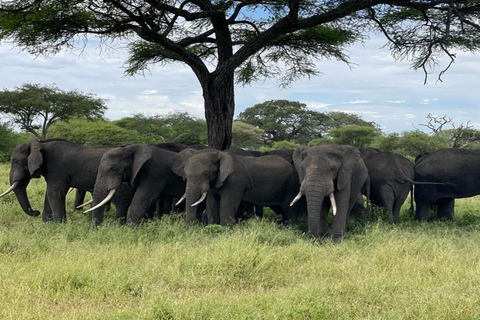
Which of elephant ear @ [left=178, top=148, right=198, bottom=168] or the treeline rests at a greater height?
elephant ear @ [left=178, top=148, right=198, bottom=168]

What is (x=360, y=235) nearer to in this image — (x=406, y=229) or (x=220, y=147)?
(x=406, y=229)

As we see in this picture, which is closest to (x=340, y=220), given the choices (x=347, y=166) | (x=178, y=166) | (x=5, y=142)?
Answer: (x=347, y=166)

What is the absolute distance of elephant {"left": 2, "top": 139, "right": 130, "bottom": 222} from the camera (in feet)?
32.2

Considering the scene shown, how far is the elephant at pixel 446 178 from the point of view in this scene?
35.5 ft

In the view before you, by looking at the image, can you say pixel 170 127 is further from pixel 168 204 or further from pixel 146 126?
pixel 168 204

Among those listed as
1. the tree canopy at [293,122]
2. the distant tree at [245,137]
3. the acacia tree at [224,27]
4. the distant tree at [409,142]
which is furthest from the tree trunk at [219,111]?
the tree canopy at [293,122]

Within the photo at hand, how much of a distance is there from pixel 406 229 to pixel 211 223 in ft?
11.6

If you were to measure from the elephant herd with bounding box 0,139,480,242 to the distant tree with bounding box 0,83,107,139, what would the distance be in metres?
30.3

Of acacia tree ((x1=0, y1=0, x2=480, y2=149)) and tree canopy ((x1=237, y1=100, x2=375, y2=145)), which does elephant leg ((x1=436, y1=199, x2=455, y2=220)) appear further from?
tree canopy ((x1=237, y1=100, x2=375, y2=145))

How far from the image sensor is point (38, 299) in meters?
4.94

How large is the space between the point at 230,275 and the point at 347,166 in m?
3.70

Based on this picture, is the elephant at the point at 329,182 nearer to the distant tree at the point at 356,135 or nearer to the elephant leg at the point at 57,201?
the elephant leg at the point at 57,201

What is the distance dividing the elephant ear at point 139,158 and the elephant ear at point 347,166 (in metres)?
3.36

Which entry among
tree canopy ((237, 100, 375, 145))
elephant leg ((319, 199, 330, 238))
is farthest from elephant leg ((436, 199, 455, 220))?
tree canopy ((237, 100, 375, 145))
